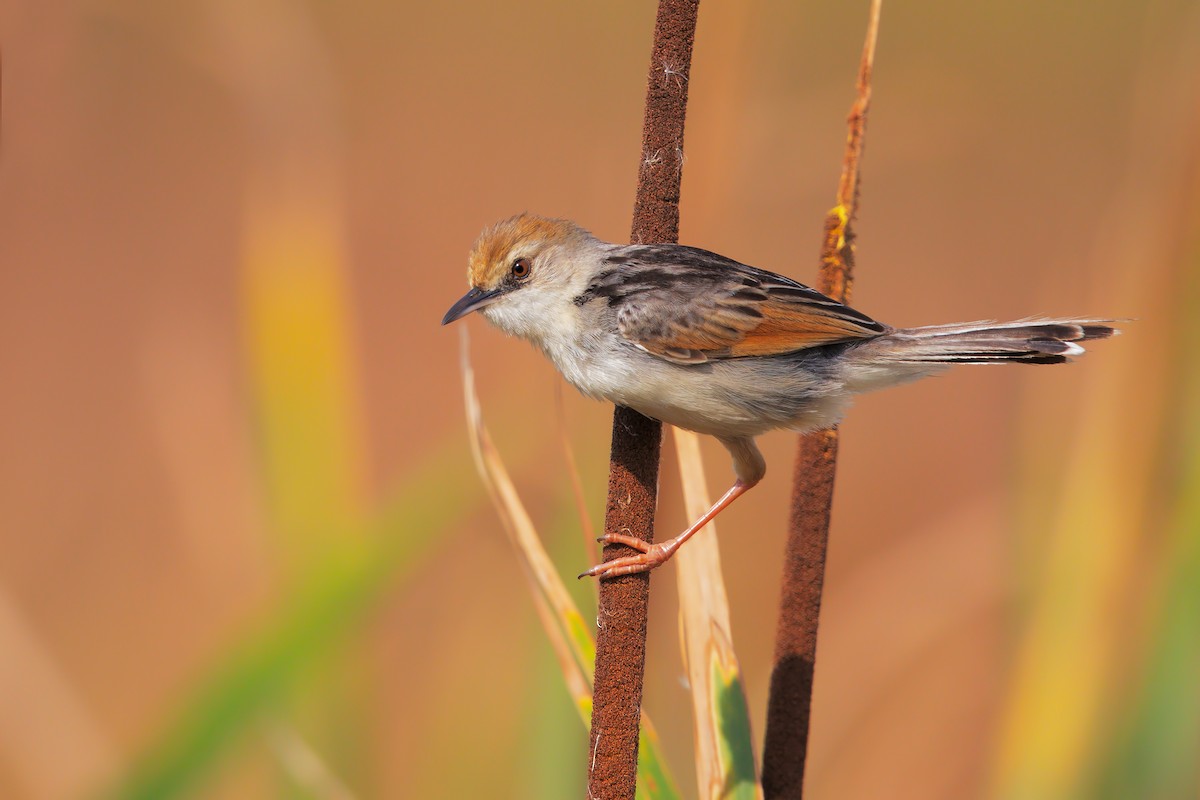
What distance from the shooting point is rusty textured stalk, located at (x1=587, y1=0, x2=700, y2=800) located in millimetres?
1548

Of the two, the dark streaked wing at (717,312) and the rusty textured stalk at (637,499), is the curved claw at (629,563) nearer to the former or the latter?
the rusty textured stalk at (637,499)

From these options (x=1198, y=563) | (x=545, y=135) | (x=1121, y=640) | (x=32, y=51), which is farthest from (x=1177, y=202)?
(x=545, y=135)

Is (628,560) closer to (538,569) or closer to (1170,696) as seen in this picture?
(538,569)

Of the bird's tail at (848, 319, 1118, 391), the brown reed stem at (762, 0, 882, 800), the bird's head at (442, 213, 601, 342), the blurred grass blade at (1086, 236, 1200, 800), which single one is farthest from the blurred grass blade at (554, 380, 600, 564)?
the blurred grass blade at (1086, 236, 1200, 800)

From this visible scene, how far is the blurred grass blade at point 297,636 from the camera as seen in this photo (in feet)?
5.19

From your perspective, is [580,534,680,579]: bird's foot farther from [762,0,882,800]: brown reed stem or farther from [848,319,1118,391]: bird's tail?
[848,319,1118,391]: bird's tail

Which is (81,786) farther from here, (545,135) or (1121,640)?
(545,135)

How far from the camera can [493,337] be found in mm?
6398

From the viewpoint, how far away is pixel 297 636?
5.50 ft

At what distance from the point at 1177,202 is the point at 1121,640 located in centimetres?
79

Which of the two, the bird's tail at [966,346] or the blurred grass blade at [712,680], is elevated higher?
the bird's tail at [966,346]

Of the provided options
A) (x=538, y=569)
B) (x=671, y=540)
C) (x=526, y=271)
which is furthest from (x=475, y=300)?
(x=538, y=569)

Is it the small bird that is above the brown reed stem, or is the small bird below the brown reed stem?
above

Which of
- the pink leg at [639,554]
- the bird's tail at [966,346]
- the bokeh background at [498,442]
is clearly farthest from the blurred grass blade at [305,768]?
the bird's tail at [966,346]
